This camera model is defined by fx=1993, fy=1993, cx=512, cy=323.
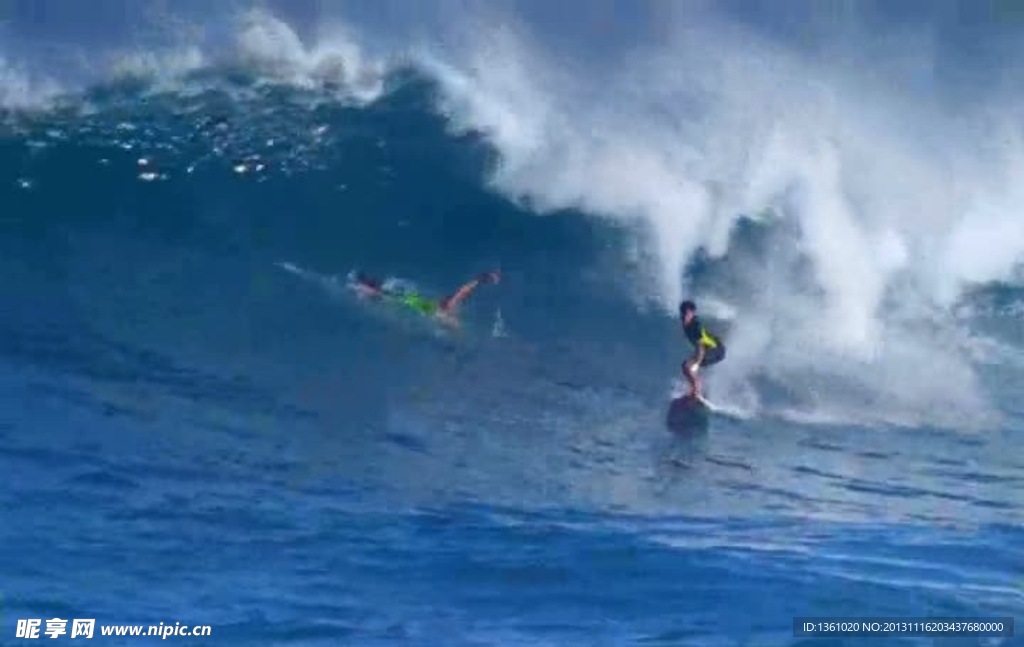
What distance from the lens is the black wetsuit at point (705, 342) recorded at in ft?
64.6

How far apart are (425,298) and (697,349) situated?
387 centimetres

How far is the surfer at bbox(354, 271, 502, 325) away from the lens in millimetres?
21766

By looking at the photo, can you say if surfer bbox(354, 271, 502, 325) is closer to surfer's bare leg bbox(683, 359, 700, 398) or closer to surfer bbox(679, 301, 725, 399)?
surfer bbox(679, 301, 725, 399)

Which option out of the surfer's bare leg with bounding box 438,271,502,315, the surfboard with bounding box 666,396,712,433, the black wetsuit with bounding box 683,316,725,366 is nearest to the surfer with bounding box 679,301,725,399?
the black wetsuit with bounding box 683,316,725,366

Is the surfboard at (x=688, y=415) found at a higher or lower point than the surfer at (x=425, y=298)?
lower

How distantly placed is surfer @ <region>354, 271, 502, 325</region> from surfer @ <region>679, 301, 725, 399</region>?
114 inches

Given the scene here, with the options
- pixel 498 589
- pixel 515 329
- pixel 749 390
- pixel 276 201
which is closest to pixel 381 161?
pixel 276 201

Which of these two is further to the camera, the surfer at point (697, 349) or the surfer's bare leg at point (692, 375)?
the surfer at point (697, 349)

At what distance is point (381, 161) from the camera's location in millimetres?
24938

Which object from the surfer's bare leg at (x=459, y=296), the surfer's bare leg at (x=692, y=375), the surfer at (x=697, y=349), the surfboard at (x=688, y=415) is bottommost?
the surfboard at (x=688, y=415)

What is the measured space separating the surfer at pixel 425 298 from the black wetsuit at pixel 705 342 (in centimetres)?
293

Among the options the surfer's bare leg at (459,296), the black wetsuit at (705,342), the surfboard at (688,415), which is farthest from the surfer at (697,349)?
the surfer's bare leg at (459,296)

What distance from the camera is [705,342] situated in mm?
19688

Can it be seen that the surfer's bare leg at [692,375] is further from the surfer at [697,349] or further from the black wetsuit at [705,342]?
the black wetsuit at [705,342]
